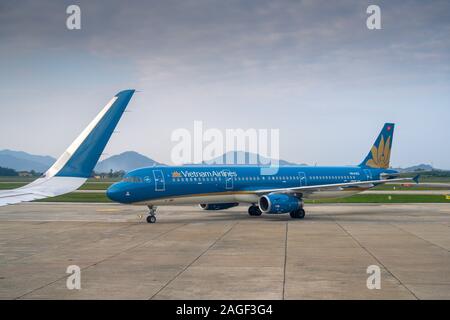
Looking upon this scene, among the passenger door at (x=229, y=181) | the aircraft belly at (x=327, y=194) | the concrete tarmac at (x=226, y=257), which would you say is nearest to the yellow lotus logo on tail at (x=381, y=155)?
the aircraft belly at (x=327, y=194)

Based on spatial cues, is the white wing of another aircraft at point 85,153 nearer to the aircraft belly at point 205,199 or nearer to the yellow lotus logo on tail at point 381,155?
the aircraft belly at point 205,199

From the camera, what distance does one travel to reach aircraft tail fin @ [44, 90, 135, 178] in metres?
9.59

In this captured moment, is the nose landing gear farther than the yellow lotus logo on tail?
No

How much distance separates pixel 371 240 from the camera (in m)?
25.9

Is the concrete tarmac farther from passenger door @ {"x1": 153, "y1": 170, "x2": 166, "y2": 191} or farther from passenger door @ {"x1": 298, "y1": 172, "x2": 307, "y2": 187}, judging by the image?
passenger door @ {"x1": 298, "y1": 172, "x2": 307, "y2": 187}

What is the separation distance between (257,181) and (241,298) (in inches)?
971

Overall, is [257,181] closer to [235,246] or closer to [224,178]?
[224,178]

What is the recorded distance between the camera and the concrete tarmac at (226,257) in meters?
15.2

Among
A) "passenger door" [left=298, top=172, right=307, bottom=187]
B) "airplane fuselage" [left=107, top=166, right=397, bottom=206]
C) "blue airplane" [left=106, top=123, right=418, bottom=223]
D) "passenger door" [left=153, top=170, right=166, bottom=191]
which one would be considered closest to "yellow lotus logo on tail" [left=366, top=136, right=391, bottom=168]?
"blue airplane" [left=106, top=123, right=418, bottom=223]

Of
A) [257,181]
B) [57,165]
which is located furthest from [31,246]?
[257,181]

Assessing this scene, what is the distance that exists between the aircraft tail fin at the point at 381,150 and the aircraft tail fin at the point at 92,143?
39349 millimetres

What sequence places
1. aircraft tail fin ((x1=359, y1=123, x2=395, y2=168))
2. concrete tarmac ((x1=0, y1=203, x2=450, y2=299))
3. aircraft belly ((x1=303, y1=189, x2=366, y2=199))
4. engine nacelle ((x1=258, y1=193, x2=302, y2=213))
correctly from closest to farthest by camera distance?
concrete tarmac ((x1=0, y1=203, x2=450, y2=299))
engine nacelle ((x1=258, y1=193, x2=302, y2=213))
aircraft belly ((x1=303, y1=189, x2=366, y2=199))
aircraft tail fin ((x1=359, y1=123, x2=395, y2=168))

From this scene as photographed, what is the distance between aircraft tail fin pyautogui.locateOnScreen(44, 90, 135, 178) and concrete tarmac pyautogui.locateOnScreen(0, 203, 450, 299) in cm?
582

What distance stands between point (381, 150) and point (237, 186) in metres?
16.5
